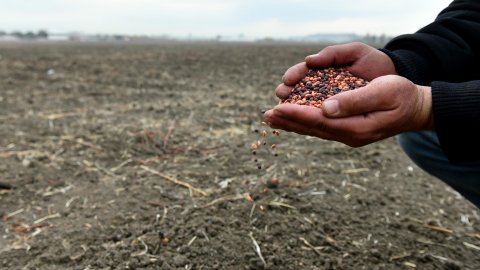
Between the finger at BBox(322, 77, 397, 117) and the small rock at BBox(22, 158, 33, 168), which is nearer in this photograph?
the finger at BBox(322, 77, 397, 117)

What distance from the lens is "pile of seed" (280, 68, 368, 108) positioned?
1.68 meters

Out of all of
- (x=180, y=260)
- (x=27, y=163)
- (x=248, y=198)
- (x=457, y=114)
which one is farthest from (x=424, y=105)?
(x=27, y=163)

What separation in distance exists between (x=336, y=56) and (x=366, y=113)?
1.83ft

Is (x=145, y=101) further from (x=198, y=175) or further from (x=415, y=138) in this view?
(x=415, y=138)

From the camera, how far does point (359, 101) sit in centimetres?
138

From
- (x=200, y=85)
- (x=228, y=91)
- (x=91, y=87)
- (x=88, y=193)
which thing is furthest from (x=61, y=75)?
(x=88, y=193)

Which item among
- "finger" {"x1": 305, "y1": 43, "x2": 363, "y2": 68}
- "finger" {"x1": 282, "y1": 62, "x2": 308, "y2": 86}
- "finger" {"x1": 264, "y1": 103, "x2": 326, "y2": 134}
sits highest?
"finger" {"x1": 305, "y1": 43, "x2": 363, "y2": 68}

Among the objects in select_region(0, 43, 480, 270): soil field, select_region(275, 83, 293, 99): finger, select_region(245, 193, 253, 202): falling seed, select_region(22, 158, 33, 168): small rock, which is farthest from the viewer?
select_region(22, 158, 33, 168): small rock

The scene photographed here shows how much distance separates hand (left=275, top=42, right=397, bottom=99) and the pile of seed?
0.09 ft

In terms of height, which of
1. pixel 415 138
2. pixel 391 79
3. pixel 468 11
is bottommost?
pixel 415 138

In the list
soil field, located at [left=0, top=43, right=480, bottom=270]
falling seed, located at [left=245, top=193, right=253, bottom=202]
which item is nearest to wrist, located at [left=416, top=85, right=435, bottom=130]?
soil field, located at [left=0, top=43, right=480, bottom=270]

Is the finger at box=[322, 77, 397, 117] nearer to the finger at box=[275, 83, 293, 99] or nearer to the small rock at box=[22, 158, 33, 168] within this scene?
the finger at box=[275, 83, 293, 99]

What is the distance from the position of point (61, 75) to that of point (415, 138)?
654 cm

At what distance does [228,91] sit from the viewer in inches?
237
